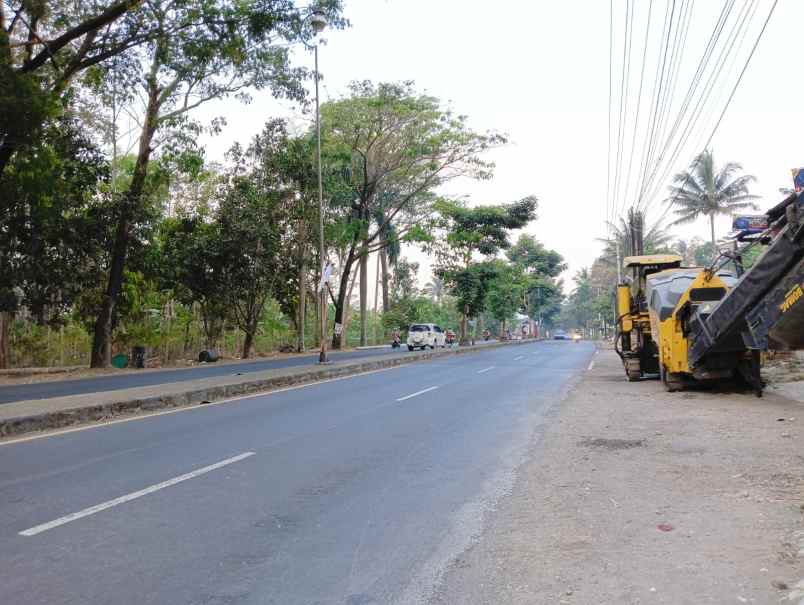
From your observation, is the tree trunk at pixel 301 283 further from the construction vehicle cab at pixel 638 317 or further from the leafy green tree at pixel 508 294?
the leafy green tree at pixel 508 294

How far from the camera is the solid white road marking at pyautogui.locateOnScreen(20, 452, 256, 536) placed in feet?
16.5

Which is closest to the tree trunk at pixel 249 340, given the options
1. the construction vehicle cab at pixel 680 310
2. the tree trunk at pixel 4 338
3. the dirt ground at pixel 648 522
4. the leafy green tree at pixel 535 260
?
the tree trunk at pixel 4 338

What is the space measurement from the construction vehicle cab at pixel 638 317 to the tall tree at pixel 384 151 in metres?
21.1

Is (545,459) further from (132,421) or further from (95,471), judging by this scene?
(132,421)

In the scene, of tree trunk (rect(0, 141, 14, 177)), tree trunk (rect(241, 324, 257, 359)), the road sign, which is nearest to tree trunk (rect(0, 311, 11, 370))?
tree trunk (rect(0, 141, 14, 177))

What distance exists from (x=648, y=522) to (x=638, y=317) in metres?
13.7

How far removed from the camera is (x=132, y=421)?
1090 cm

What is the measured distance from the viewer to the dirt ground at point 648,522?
3.98 meters

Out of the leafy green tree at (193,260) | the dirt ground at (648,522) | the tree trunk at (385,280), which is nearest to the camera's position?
the dirt ground at (648,522)

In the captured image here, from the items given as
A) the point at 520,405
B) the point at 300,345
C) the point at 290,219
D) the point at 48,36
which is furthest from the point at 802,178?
the point at 300,345

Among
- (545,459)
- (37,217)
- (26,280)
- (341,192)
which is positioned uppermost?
(341,192)

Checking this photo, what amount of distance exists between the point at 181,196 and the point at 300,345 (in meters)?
Answer: 12.4

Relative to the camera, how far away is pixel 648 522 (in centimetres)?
528

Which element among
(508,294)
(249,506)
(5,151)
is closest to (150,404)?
(249,506)
